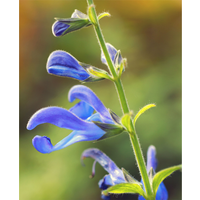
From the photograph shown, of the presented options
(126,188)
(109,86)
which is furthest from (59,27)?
(109,86)

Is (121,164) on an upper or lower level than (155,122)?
lower

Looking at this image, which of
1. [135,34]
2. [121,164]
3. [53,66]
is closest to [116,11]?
[135,34]

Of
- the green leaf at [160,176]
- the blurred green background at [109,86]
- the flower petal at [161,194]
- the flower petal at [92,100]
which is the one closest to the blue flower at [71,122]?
the flower petal at [92,100]

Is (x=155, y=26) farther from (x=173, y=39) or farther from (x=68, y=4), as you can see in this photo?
(x=68, y=4)

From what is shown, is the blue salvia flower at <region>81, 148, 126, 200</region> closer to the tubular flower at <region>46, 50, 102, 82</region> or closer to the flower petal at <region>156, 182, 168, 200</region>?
the flower petal at <region>156, 182, 168, 200</region>

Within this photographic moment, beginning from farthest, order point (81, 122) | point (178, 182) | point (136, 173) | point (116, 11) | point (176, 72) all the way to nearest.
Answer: point (116, 11), point (176, 72), point (178, 182), point (136, 173), point (81, 122)
